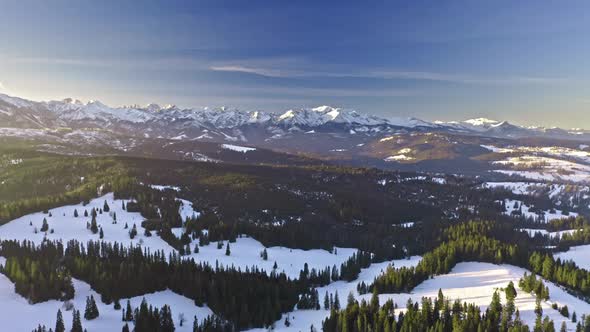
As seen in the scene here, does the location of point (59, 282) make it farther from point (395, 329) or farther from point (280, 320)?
point (395, 329)

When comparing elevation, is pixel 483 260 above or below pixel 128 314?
above

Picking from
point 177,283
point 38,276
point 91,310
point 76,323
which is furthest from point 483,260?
point 38,276

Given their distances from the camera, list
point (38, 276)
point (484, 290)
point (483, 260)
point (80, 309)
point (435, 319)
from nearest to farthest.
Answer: point (435, 319) < point (80, 309) < point (38, 276) < point (484, 290) < point (483, 260)

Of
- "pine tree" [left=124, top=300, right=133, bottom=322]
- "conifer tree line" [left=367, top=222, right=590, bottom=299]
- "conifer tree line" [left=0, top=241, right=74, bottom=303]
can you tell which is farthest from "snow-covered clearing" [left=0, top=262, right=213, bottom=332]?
"conifer tree line" [left=367, top=222, right=590, bottom=299]

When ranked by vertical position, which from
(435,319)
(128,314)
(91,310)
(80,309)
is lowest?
(128,314)

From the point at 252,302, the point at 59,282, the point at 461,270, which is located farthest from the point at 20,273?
the point at 461,270

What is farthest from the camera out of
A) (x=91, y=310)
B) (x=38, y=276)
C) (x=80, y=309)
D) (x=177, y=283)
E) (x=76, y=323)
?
(x=177, y=283)

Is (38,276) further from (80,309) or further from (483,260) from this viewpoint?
(483,260)
